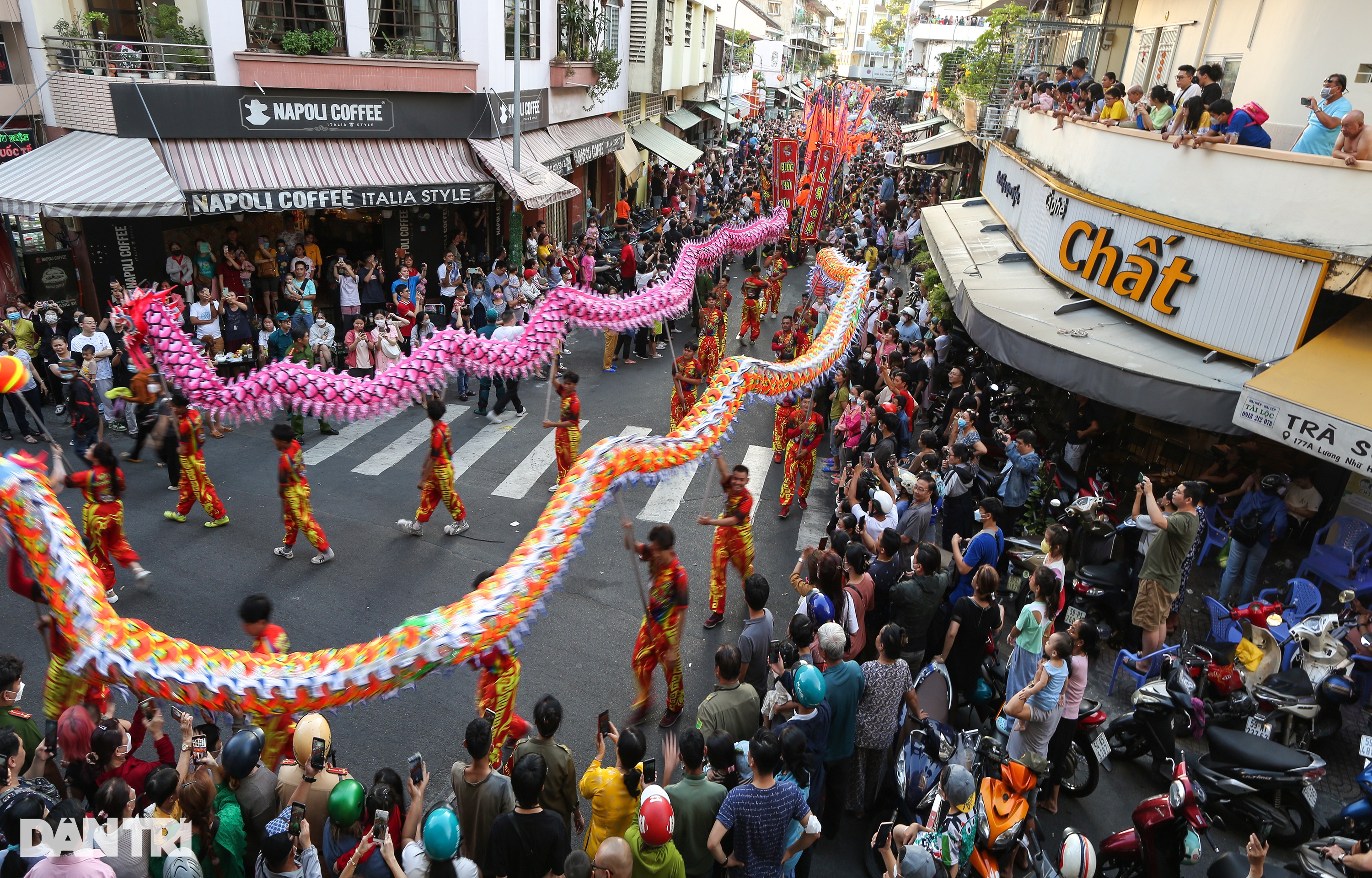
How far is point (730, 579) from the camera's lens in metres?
8.66

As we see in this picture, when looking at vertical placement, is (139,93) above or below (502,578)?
above

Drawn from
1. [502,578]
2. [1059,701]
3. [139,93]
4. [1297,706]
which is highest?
[139,93]

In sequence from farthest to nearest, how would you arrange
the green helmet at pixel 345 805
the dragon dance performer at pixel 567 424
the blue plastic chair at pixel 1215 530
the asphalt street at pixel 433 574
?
the dragon dance performer at pixel 567 424, the blue plastic chair at pixel 1215 530, the asphalt street at pixel 433 574, the green helmet at pixel 345 805

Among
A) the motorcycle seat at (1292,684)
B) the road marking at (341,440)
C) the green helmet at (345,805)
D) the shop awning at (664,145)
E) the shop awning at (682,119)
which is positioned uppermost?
the shop awning at (682,119)

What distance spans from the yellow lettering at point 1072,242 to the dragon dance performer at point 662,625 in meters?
7.67

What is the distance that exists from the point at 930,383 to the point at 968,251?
3.48 meters

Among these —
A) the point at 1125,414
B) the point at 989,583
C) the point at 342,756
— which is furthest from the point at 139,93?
the point at 1125,414

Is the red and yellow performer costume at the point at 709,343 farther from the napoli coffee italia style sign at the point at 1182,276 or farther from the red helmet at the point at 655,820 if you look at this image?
the red helmet at the point at 655,820

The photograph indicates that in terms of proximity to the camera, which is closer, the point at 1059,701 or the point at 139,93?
the point at 1059,701

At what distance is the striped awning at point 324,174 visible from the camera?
13.4 metres

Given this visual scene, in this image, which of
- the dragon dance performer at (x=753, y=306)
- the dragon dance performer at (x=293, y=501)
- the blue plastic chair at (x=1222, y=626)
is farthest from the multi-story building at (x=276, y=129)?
the blue plastic chair at (x=1222, y=626)

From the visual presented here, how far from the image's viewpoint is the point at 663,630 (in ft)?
20.2

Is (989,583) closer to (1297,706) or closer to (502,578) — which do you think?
(1297,706)

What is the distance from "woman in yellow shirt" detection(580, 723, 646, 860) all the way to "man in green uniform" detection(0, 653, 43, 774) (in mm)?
3117
